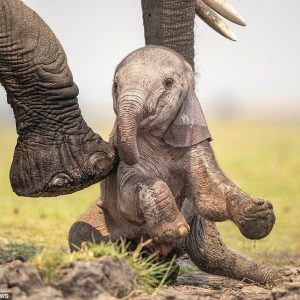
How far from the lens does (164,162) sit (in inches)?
295

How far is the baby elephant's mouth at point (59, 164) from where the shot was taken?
7.61 metres

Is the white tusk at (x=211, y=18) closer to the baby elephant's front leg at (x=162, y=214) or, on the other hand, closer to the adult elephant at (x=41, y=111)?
the adult elephant at (x=41, y=111)

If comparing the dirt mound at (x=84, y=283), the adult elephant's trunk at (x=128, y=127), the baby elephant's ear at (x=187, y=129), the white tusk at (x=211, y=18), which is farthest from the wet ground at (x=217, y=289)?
the white tusk at (x=211, y=18)

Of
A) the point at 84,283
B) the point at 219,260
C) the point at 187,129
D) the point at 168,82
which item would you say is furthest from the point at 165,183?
the point at 84,283

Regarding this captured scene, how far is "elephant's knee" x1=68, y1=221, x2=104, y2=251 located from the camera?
25.2 feet

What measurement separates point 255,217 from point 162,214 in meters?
0.55

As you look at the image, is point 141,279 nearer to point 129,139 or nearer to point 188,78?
point 129,139

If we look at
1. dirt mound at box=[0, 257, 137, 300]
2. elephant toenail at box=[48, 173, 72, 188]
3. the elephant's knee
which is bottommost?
the elephant's knee

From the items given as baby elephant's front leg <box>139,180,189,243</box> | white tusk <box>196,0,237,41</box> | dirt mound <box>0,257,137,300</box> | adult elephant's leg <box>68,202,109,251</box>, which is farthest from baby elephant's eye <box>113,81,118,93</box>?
white tusk <box>196,0,237,41</box>

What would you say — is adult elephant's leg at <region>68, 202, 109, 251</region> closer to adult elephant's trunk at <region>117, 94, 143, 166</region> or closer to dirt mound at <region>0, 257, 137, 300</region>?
adult elephant's trunk at <region>117, 94, 143, 166</region>

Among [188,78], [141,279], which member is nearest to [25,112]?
[188,78]

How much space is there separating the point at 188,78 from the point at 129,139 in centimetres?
90

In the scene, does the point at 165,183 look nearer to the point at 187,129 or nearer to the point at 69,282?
the point at 187,129

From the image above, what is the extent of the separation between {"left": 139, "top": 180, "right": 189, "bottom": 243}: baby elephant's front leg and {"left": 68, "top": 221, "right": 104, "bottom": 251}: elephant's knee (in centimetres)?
81
